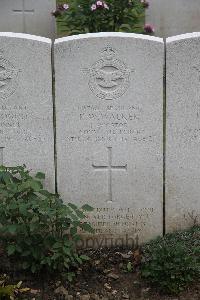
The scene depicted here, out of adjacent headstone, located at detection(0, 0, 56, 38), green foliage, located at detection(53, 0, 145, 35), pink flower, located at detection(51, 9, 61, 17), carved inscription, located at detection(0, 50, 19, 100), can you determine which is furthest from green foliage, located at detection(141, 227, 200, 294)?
adjacent headstone, located at detection(0, 0, 56, 38)

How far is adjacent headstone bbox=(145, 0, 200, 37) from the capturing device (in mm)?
9258

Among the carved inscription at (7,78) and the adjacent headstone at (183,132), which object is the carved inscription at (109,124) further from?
the carved inscription at (7,78)

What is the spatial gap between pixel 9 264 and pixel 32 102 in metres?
1.20

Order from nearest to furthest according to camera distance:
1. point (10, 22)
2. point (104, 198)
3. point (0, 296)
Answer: point (0, 296) → point (104, 198) → point (10, 22)

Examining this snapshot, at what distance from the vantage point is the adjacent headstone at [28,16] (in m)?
8.92

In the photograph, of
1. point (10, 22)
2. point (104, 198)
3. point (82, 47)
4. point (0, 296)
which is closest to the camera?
point (0, 296)

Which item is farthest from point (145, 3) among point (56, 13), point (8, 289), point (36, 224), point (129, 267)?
point (8, 289)

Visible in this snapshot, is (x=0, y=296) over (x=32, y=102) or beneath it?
beneath

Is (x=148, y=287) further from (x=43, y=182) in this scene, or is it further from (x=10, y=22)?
(x=10, y=22)

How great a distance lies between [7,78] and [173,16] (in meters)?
4.86

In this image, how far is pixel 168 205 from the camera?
17.2 feet

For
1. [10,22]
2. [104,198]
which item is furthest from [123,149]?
[10,22]

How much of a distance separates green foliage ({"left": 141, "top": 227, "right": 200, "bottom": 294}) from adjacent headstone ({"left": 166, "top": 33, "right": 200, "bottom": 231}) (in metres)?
0.45

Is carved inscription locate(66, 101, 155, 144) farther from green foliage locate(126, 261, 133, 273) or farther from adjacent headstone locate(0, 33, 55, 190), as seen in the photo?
green foliage locate(126, 261, 133, 273)
